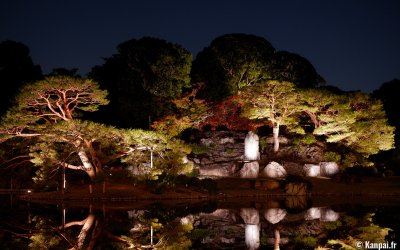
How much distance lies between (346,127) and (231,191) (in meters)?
9.75

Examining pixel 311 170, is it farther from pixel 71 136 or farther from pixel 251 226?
pixel 251 226

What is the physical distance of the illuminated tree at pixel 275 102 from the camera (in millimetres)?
28562

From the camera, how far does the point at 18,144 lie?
864 inches

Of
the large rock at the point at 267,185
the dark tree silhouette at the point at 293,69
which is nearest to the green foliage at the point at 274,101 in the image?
the dark tree silhouette at the point at 293,69

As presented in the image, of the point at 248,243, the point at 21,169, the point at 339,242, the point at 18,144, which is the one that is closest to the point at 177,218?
the point at 248,243

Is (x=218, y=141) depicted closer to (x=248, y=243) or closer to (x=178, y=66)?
(x=178, y=66)

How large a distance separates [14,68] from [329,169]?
23.9 m

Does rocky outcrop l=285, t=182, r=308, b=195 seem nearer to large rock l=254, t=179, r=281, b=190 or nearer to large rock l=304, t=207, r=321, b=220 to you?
large rock l=254, t=179, r=281, b=190

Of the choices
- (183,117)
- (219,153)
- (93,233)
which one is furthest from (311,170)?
(93,233)

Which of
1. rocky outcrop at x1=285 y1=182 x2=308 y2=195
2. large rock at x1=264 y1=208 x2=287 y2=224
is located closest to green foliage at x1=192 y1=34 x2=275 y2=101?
rocky outcrop at x1=285 y1=182 x2=308 y2=195

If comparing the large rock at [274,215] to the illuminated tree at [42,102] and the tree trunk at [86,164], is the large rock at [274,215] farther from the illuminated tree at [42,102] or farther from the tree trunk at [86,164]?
the illuminated tree at [42,102]

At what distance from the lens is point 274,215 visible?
16.2 m

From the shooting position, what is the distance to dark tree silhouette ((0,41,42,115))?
32.1 metres

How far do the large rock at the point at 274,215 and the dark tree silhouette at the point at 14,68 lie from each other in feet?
72.2
